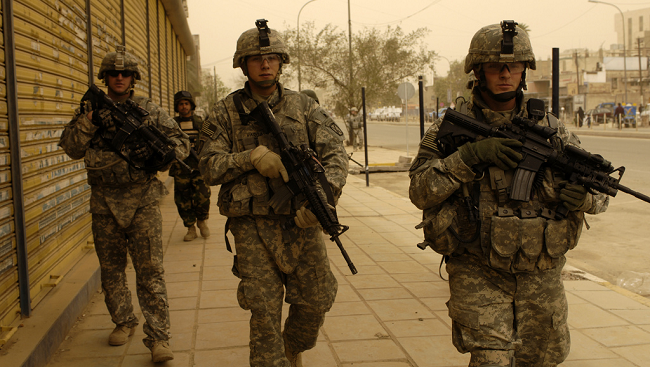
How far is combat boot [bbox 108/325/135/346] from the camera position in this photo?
4004mm

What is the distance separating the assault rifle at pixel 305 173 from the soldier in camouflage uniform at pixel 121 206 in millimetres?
1115

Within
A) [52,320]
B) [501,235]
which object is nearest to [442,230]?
[501,235]

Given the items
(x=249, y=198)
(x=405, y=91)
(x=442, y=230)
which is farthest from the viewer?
(x=405, y=91)

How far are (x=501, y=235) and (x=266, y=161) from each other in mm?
1170

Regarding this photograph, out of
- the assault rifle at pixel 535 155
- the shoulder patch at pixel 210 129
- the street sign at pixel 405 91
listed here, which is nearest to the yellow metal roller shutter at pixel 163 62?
the street sign at pixel 405 91

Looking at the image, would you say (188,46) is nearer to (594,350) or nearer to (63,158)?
(63,158)

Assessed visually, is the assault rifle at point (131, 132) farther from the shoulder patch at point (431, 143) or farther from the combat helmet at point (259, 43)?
the shoulder patch at point (431, 143)

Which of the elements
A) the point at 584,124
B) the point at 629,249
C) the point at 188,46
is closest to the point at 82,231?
the point at 629,249

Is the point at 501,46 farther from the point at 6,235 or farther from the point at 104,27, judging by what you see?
the point at 104,27

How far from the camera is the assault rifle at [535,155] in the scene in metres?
2.76

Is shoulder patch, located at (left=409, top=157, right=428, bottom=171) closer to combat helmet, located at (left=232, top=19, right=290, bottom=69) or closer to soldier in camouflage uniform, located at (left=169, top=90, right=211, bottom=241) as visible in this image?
combat helmet, located at (left=232, top=19, right=290, bottom=69)

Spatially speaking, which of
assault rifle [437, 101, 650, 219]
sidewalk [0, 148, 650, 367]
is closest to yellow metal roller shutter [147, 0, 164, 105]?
sidewalk [0, 148, 650, 367]

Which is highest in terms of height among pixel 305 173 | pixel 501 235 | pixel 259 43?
pixel 259 43

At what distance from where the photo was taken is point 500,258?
8.96 feet
